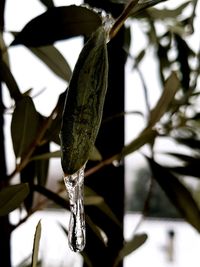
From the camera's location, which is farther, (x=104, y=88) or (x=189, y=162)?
(x=189, y=162)

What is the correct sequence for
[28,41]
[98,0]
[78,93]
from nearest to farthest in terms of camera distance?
1. [78,93]
2. [28,41]
3. [98,0]

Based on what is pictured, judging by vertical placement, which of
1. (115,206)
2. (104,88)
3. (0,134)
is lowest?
(115,206)

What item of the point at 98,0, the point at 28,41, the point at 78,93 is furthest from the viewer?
the point at 98,0

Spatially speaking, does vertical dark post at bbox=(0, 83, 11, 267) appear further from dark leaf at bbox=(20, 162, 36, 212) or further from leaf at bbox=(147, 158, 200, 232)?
leaf at bbox=(147, 158, 200, 232)

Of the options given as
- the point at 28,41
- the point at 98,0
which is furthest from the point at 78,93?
the point at 98,0

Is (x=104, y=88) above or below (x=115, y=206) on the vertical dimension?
above

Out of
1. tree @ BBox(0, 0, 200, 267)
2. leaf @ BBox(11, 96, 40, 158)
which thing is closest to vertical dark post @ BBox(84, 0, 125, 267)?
tree @ BBox(0, 0, 200, 267)

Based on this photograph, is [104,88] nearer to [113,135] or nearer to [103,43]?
[103,43]

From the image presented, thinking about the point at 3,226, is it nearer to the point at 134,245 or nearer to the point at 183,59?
the point at 134,245
